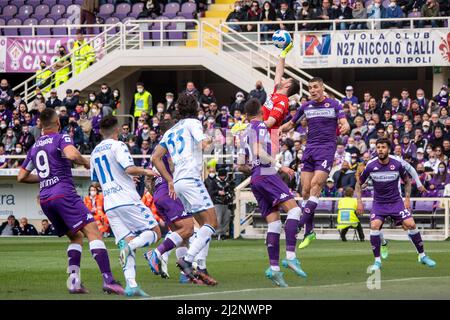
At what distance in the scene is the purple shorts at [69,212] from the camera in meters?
13.7

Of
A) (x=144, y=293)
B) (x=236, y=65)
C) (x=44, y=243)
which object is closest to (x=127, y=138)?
(x=236, y=65)

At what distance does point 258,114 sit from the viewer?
1501cm

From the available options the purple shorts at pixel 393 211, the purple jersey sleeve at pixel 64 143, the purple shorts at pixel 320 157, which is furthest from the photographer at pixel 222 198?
the purple jersey sleeve at pixel 64 143

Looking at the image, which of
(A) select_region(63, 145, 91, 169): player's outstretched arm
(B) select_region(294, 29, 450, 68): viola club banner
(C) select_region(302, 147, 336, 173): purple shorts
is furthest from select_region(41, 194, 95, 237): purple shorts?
(B) select_region(294, 29, 450, 68): viola club banner

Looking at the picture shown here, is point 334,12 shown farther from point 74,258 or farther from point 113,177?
point 74,258

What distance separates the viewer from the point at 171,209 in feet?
52.0

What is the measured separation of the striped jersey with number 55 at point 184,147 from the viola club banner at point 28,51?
985 inches

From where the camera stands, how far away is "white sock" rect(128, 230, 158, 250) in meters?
13.5

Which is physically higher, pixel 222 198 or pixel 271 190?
pixel 271 190

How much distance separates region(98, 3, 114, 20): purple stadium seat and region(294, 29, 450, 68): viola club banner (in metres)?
8.28

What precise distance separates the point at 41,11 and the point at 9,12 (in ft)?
4.10

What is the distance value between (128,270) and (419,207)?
1720cm

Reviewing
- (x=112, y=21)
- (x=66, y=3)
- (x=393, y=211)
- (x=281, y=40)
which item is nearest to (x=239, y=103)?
(x=112, y=21)

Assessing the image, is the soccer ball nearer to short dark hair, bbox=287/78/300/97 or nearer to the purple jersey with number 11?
short dark hair, bbox=287/78/300/97
